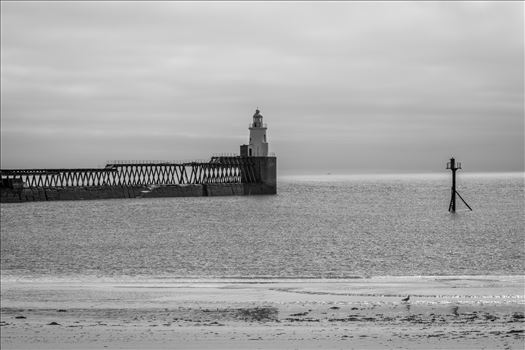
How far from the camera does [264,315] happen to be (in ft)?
54.4

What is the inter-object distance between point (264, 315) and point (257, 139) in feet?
292

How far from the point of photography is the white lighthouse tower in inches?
4023

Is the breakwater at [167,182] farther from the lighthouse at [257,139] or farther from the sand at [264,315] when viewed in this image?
the sand at [264,315]

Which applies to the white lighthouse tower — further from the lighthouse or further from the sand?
the sand

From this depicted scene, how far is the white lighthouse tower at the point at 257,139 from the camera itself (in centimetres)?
10219

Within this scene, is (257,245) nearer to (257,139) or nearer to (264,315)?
(264,315)

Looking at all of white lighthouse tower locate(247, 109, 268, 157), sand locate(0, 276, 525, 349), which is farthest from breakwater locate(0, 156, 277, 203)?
sand locate(0, 276, 525, 349)

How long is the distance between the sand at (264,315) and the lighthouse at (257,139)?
259ft

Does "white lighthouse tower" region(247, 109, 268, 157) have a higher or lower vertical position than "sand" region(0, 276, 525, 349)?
higher

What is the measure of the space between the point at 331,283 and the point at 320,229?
90.1 feet

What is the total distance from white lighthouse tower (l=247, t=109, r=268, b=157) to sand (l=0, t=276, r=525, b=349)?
78.9 meters

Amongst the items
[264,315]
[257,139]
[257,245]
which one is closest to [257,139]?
[257,139]

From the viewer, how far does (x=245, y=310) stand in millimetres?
17344

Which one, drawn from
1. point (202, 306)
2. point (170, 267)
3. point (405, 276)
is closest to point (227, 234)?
point (170, 267)
